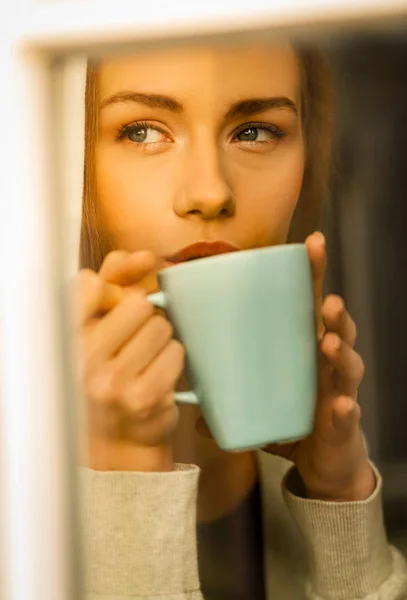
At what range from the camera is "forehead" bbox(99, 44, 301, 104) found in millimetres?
505

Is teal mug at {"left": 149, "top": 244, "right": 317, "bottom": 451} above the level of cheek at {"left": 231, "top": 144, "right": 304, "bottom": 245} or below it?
below

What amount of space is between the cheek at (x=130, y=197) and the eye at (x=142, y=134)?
1cm

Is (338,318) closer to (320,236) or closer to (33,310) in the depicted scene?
(320,236)

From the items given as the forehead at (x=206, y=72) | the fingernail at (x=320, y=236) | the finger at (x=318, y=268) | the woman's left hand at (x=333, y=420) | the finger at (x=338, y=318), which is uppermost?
the forehead at (x=206, y=72)

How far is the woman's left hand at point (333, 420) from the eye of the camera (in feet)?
1.66

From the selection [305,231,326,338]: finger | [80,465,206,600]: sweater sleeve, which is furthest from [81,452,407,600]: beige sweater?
[305,231,326,338]: finger

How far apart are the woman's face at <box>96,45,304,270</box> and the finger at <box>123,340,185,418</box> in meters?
0.07

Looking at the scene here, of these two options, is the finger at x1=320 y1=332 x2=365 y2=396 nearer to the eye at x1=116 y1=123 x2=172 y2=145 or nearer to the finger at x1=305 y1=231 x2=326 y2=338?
the finger at x1=305 y1=231 x2=326 y2=338

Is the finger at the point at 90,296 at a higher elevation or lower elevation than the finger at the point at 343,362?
higher

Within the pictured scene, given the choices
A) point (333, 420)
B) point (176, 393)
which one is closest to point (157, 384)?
point (176, 393)

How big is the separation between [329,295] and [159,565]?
8.8 inches

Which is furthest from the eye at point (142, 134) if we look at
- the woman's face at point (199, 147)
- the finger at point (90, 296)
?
the finger at point (90, 296)

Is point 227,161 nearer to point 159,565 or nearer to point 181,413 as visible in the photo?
point 181,413

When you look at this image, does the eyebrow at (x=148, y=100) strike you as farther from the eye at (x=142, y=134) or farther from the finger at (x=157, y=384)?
the finger at (x=157, y=384)
